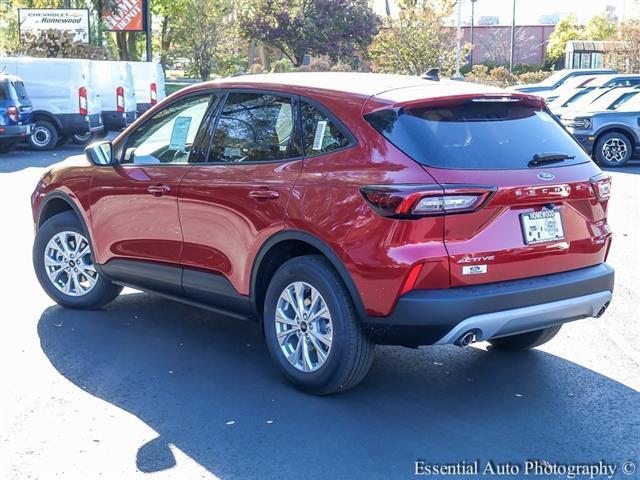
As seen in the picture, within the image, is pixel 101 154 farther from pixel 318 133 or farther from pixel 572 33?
pixel 572 33

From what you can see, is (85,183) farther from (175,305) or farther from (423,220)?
(423,220)

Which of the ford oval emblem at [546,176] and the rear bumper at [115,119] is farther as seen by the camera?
the rear bumper at [115,119]

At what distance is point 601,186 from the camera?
5.49m

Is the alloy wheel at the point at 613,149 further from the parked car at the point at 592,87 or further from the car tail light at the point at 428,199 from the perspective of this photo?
the car tail light at the point at 428,199

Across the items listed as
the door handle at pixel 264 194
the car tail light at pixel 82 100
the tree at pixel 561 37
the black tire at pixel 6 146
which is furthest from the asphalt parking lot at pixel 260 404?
the tree at pixel 561 37

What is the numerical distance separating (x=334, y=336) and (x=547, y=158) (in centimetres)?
153

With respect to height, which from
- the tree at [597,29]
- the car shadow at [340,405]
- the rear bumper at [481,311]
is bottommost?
the car shadow at [340,405]

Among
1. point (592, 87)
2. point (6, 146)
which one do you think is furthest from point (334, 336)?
point (592, 87)

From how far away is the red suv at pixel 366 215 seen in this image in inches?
190

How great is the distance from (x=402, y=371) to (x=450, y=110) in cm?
168

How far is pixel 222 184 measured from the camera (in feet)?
19.0

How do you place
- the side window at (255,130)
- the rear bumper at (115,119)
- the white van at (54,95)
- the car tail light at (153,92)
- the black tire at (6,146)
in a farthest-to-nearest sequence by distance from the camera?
the car tail light at (153,92), the rear bumper at (115,119), the white van at (54,95), the black tire at (6,146), the side window at (255,130)

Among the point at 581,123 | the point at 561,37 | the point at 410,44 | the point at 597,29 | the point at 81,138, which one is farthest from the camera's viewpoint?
the point at 561,37

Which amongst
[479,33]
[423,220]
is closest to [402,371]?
[423,220]
